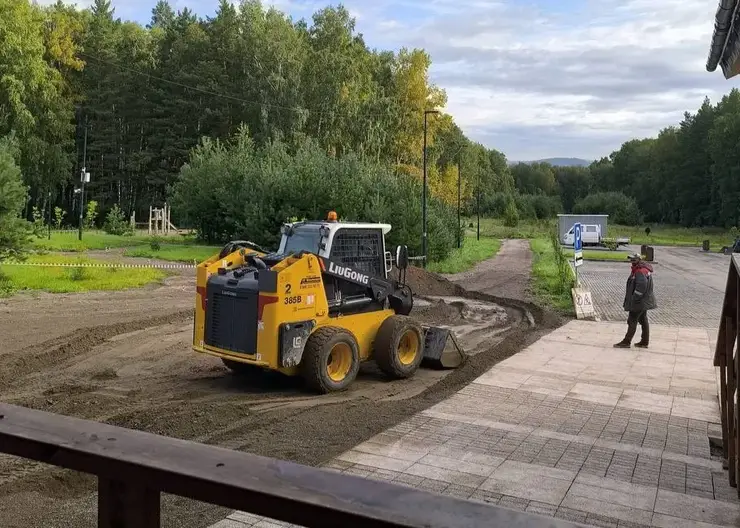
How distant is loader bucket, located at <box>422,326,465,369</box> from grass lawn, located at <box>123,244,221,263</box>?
65.7 ft

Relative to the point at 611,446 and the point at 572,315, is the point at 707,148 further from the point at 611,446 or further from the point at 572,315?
the point at 611,446

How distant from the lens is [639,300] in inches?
567

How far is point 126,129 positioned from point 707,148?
72366mm

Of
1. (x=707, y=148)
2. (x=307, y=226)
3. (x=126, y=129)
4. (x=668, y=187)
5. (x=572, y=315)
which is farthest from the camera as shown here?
(x=668, y=187)

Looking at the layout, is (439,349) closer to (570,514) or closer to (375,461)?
(375,461)

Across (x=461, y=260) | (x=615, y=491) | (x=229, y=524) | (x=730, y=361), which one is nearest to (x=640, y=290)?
(x=730, y=361)

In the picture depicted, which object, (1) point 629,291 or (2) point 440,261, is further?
(2) point 440,261

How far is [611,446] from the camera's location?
792cm

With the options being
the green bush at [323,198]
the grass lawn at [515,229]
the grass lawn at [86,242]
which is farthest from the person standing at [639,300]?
the grass lawn at [515,229]

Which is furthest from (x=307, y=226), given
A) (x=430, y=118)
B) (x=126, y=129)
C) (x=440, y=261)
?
(x=126, y=129)

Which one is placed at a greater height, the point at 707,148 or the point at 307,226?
the point at 707,148

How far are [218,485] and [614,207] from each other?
106m

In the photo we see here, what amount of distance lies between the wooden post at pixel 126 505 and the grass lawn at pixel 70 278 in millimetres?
18862

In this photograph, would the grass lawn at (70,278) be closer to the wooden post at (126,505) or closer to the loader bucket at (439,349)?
the loader bucket at (439,349)
